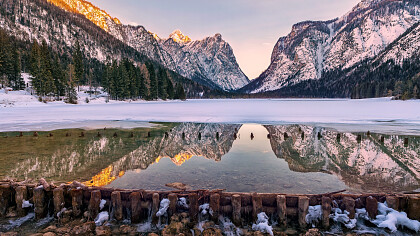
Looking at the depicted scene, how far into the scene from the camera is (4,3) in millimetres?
176000

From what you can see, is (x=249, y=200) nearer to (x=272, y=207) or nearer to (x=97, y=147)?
(x=272, y=207)

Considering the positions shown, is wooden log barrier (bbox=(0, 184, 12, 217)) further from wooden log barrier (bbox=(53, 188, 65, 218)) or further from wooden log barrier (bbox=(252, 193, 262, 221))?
wooden log barrier (bbox=(252, 193, 262, 221))

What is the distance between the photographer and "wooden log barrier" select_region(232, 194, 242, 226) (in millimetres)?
6949

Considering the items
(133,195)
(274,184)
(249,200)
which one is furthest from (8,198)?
(274,184)

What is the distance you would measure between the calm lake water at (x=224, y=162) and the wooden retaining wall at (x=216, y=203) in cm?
194

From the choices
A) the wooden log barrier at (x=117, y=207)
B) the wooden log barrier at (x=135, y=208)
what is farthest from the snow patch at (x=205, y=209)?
the wooden log barrier at (x=117, y=207)

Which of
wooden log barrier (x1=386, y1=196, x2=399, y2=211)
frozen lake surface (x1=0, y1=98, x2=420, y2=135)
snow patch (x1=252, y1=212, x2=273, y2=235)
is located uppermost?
frozen lake surface (x1=0, y1=98, x2=420, y2=135)

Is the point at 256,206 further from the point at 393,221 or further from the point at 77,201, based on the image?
the point at 77,201

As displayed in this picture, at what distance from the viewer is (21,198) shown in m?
7.58

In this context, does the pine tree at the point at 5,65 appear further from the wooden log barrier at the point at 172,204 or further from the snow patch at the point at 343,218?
the snow patch at the point at 343,218

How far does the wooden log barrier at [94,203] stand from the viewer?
7.24m

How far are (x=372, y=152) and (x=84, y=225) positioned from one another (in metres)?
17.0

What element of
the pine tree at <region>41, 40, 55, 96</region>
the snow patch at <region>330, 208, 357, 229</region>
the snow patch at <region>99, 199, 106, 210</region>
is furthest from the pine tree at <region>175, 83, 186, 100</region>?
the snow patch at <region>330, 208, 357, 229</region>

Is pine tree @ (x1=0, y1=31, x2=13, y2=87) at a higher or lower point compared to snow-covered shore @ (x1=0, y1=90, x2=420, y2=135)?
higher
